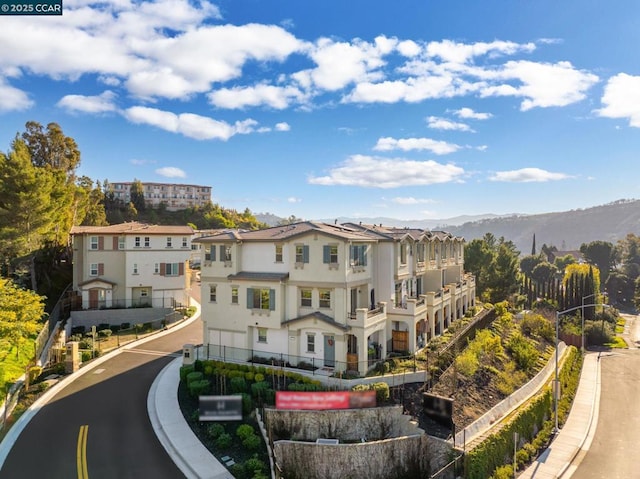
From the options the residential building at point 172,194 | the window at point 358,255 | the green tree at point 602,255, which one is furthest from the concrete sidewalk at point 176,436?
the green tree at point 602,255

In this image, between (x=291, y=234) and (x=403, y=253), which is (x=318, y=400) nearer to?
(x=291, y=234)

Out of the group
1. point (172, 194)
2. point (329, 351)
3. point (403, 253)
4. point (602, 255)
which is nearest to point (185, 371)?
point (329, 351)

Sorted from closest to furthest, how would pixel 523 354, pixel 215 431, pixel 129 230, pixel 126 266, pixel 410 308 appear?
pixel 215 431
pixel 410 308
pixel 523 354
pixel 126 266
pixel 129 230

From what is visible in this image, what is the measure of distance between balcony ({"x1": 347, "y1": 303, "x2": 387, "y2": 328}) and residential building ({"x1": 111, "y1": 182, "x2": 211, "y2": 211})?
306 ft

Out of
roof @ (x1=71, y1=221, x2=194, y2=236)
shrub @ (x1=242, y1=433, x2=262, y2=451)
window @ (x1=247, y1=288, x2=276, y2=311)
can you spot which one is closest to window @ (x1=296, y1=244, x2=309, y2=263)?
window @ (x1=247, y1=288, x2=276, y2=311)

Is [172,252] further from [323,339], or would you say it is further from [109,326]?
[323,339]

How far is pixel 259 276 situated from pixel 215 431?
475 inches

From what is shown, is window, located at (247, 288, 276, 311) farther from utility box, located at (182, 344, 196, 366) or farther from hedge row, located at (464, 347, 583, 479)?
hedge row, located at (464, 347, 583, 479)

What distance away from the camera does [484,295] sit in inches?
2382

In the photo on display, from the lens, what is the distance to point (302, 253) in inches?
1226

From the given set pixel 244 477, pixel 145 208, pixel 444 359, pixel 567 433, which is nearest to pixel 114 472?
pixel 244 477

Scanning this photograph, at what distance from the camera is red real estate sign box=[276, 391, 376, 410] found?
24109 mm

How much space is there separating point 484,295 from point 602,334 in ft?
52.5

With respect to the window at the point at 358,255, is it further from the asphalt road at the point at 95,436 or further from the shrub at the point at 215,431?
the asphalt road at the point at 95,436
